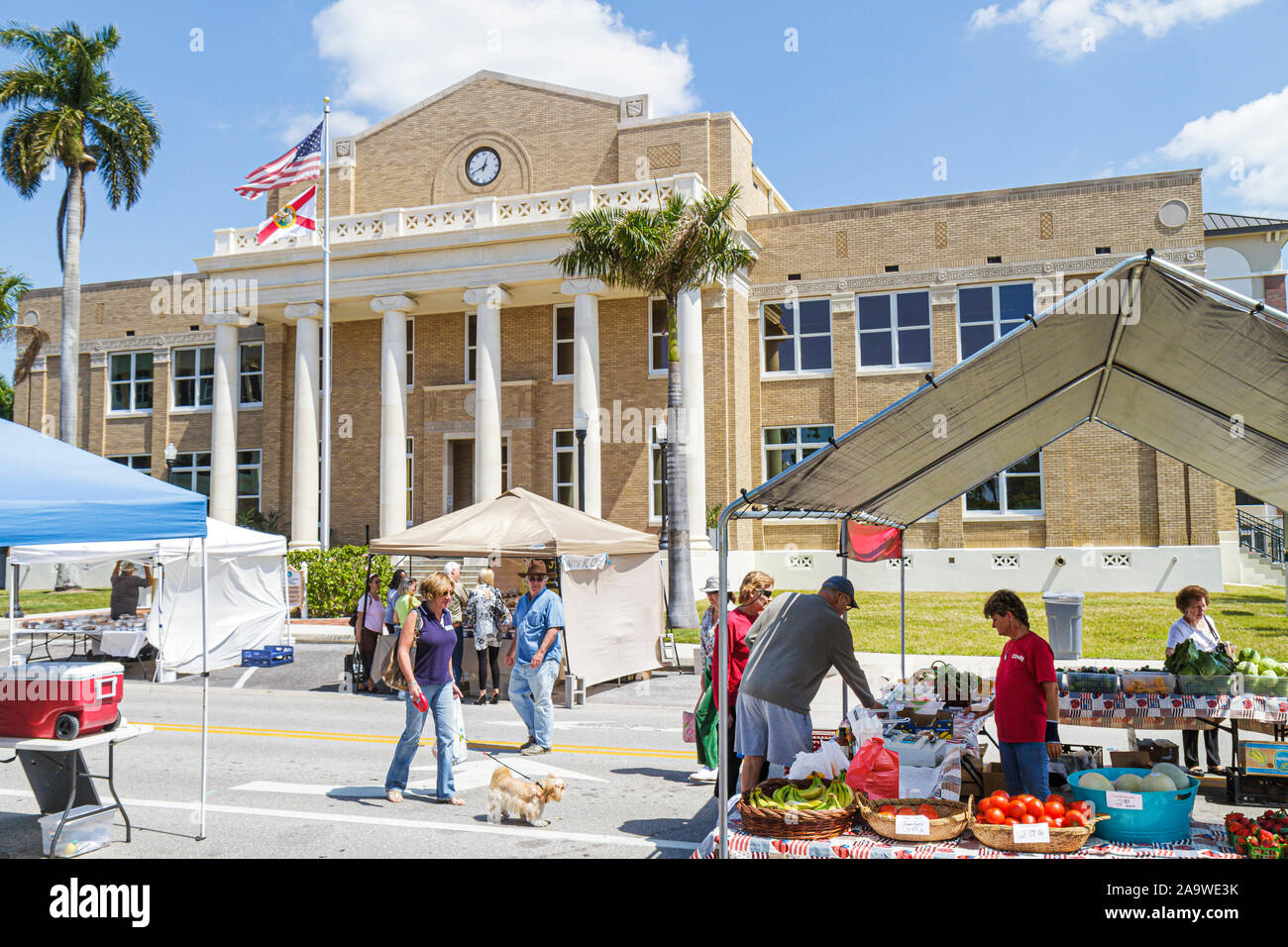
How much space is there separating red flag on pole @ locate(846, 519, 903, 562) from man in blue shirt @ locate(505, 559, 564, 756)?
320 centimetres

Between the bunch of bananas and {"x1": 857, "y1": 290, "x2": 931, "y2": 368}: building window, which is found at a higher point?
{"x1": 857, "y1": 290, "x2": 931, "y2": 368}: building window

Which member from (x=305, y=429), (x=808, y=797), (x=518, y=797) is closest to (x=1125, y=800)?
(x=808, y=797)

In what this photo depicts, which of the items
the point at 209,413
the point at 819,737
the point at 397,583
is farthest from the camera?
the point at 209,413

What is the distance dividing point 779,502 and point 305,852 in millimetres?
4057

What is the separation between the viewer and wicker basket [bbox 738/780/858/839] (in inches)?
210

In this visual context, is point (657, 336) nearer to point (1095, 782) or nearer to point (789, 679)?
point (789, 679)

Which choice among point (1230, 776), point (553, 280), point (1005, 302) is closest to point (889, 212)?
point (1005, 302)

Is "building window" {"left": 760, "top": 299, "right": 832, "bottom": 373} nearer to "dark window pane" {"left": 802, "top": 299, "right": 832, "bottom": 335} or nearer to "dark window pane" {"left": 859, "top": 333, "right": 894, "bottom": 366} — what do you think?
"dark window pane" {"left": 802, "top": 299, "right": 832, "bottom": 335}

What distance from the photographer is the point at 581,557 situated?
14.7 m

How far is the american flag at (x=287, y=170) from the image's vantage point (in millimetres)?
26891

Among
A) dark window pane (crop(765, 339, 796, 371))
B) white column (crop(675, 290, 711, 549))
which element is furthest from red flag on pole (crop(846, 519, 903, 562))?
dark window pane (crop(765, 339, 796, 371))

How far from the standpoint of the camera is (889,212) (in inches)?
1160

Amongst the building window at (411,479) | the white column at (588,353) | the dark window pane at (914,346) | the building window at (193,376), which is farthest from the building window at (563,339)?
the building window at (193,376)
